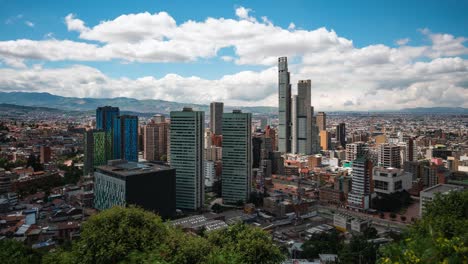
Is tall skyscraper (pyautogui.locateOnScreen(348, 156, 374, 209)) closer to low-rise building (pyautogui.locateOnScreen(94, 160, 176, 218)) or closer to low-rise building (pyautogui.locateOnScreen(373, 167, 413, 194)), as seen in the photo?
low-rise building (pyautogui.locateOnScreen(373, 167, 413, 194))

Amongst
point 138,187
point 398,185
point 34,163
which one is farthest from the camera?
point 34,163

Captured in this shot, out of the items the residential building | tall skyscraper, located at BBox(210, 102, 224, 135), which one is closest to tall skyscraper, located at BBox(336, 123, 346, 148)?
tall skyscraper, located at BBox(210, 102, 224, 135)

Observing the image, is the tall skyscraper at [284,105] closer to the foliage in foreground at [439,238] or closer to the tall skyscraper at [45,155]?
the tall skyscraper at [45,155]

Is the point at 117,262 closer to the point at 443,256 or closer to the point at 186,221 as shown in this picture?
the point at 443,256

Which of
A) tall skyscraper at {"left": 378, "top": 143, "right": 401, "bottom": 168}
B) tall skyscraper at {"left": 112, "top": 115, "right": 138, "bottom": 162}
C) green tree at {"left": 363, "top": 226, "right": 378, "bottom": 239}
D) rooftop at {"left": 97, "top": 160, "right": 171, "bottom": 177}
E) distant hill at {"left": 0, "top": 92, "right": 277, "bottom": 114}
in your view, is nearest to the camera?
green tree at {"left": 363, "top": 226, "right": 378, "bottom": 239}

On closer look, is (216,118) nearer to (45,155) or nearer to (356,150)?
(356,150)

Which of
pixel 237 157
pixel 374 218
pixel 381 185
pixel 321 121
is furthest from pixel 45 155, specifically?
pixel 321 121
